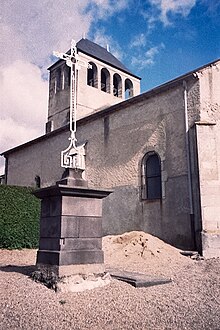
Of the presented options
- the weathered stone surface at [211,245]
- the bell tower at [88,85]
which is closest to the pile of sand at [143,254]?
the weathered stone surface at [211,245]

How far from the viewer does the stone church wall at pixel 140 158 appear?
32.1ft

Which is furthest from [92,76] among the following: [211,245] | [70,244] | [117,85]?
[70,244]

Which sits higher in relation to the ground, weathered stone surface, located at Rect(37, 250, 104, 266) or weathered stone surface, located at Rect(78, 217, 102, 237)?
weathered stone surface, located at Rect(78, 217, 102, 237)

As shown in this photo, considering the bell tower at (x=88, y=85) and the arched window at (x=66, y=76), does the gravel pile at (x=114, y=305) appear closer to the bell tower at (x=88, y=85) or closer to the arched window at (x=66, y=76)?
the bell tower at (x=88, y=85)

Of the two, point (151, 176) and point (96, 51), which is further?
point (96, 51)

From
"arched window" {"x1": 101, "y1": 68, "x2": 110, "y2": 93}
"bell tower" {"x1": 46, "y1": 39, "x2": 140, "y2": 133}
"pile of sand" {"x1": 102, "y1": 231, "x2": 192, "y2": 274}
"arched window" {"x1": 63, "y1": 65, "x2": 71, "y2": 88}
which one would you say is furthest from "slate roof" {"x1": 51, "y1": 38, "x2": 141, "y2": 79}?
"pile of sand" {"x1": 102, "y1": 231, "x2": 192, "y2": 274}

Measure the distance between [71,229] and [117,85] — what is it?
22.4 m

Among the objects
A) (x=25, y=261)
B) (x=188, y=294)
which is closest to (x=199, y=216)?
(x=188, y=294)

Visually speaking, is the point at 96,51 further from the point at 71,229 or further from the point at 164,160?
the point at 71,229

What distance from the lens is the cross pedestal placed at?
4734 millimetres

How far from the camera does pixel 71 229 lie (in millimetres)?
4891

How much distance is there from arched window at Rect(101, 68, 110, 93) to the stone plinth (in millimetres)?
19972

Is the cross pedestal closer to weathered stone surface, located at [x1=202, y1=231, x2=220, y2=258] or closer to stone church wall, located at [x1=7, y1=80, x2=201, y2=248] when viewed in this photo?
weathered stone surface, located at [x1=202, y1=231, x2=220, y2=258]

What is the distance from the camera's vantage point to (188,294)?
15.6ft
